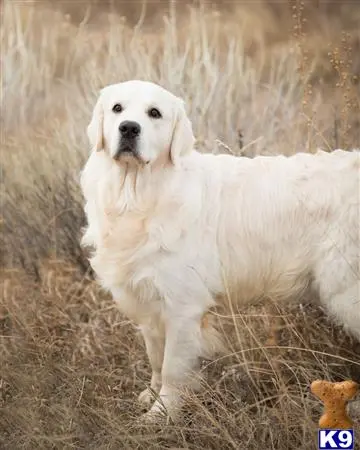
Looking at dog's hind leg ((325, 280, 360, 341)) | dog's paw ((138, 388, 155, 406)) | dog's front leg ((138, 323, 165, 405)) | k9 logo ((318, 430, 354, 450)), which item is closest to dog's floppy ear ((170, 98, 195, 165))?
dog's front leg ((138, 323, 165, 405))

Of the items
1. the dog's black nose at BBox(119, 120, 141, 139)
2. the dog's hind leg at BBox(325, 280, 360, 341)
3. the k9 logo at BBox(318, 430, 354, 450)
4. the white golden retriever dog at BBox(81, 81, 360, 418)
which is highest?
the dog's black nose at BBox(119, 120, 141, 139)

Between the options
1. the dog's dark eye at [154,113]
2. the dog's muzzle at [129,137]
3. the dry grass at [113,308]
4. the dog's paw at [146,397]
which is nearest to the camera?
the dry grass at [113,308]

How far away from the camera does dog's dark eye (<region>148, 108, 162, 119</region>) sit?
3.17m

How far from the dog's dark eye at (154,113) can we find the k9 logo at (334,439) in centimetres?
141

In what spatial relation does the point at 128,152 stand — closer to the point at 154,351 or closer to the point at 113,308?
the point at 154,351

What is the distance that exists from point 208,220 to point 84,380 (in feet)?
2.80

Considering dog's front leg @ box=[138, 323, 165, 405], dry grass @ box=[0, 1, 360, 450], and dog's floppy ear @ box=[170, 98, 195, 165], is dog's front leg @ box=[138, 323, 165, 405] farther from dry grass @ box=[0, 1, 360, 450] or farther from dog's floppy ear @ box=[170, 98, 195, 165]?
dog's floppy ear @ box=[170, 98, 195, 165]

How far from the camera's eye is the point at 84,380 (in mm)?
3221

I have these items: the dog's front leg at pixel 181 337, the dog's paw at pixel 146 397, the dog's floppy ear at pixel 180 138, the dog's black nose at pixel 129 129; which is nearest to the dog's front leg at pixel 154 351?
the dog's paw at pixel 146 397

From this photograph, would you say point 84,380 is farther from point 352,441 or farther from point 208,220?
point 352,441

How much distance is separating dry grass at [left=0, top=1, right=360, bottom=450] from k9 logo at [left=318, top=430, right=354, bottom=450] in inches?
3.2

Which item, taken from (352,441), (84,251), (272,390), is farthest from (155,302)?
(84,251)

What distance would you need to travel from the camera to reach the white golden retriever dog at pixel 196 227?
3.18 m

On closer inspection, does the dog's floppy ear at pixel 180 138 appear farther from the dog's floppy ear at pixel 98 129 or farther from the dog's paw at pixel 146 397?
the dog's paw at pixel 146 397
